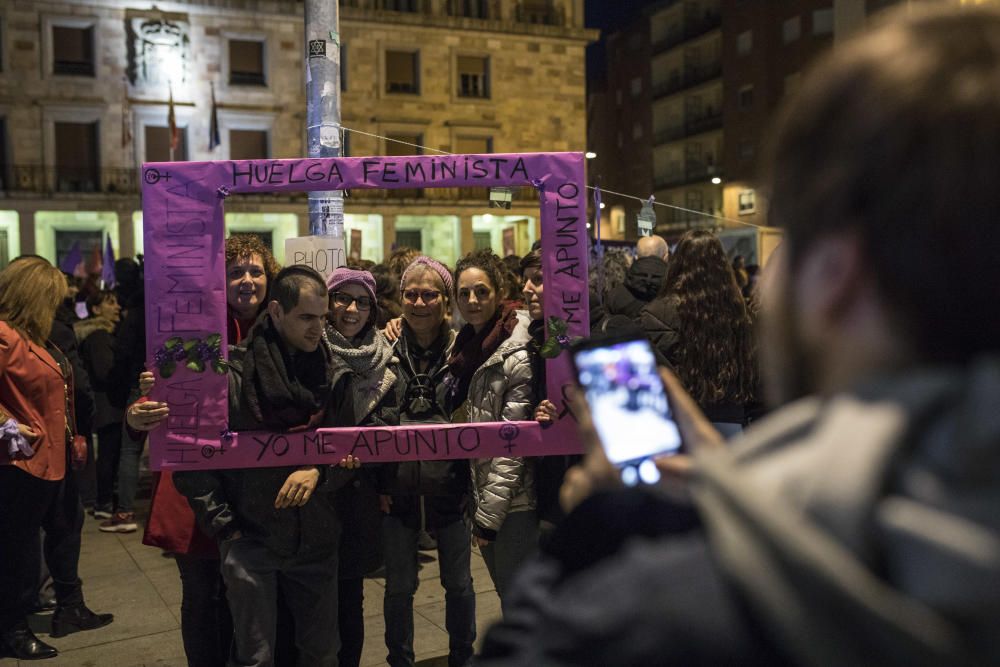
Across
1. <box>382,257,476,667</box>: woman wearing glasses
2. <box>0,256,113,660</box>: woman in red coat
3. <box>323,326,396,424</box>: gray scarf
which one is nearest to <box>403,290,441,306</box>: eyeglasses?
<box>382,257,476,667</box>: woman wearing glasses

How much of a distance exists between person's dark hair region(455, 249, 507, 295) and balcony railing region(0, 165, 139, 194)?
30376mm

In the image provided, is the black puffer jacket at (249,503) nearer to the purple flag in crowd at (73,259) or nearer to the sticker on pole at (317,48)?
the sticker on pole at (317,48)

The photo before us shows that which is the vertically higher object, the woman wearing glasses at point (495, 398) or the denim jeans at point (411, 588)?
the woman wearing glasses at point (495, 398)

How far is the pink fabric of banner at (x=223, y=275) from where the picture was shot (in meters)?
3.56

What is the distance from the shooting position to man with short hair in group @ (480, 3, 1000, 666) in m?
0.69

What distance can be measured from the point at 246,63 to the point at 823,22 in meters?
25.1

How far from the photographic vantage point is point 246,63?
3394cm

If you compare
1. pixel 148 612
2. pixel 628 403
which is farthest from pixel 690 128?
pixel 628 403

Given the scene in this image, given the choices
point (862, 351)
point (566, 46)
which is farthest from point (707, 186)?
point (862, 351)

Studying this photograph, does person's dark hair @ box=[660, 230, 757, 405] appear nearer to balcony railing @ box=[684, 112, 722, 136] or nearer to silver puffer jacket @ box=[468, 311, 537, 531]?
silver puffer jacket @ box=[468, 311, 537, 531]

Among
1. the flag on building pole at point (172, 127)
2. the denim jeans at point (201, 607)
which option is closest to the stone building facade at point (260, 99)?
the flag on building pole at point (172, 127)

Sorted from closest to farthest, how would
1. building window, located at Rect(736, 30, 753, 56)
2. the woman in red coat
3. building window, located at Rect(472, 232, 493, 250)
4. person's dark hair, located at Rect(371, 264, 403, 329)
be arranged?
the woman in red coat, person's dark hair, located at Rect(371, 264, 403, 329), building window, located at Rect(472, 232, 493, 250), building window, located at Rect(736, 30, 753, 56)

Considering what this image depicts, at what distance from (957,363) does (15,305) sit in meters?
4.93

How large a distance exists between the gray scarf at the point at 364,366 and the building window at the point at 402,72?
1288 inches
